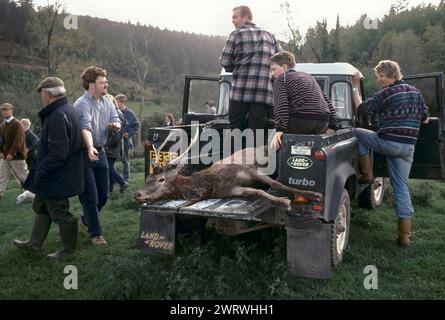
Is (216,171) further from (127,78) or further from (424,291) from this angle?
(127,78)

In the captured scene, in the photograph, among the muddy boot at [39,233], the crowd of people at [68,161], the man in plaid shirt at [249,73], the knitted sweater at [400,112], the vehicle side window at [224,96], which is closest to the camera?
the crowd of people at [68,161]

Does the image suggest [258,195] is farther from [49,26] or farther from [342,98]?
[49,26]

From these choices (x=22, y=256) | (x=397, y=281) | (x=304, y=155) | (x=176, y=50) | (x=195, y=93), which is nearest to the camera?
(x=304, y=155)

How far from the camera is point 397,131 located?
5230mm

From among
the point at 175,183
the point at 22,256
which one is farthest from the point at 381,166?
the point at 22,256

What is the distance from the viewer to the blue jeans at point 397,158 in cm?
527

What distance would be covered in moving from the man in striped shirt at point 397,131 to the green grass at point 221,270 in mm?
458

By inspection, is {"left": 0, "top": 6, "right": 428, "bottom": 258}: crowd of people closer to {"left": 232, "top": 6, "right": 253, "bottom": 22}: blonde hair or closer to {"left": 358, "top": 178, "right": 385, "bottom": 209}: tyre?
{"left": 232, "top": 6, "right": 253, "bottom": 22}: blonde hair

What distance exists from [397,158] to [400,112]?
0.57m

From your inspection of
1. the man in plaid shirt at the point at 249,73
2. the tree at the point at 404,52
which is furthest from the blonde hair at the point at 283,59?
the tree at the point at 404,52

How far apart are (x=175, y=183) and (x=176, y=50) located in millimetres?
58663

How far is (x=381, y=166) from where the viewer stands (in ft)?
19.7

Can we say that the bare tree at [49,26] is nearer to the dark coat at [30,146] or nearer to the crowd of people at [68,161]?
the dark coat at [30,146]

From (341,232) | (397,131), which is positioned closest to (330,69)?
(397,131)
